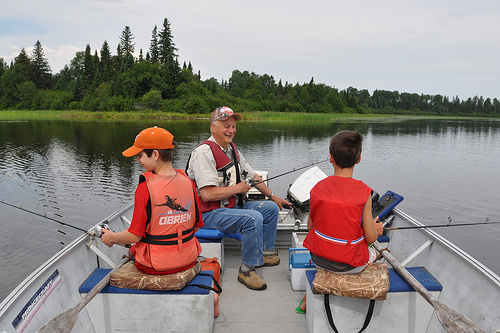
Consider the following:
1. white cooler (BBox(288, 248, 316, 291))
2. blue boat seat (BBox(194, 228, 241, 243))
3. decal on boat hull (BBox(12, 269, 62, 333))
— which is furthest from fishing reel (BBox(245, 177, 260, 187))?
decal on boat hull (BBox(12, 269, 62, 333))

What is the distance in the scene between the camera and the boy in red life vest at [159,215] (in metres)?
2.37

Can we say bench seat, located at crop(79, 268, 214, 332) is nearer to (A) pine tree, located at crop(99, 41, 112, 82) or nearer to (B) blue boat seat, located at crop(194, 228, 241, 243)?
(B) blue boat seat, located at crop(194, 228, 241, 243)

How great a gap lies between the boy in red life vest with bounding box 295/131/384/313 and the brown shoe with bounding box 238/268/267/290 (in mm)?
1027

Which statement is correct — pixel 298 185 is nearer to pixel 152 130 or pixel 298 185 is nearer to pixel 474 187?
pixel 152 130

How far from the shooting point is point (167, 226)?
2408 millimetres

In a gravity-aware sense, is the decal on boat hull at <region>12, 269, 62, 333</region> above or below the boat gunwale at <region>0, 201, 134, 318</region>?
below

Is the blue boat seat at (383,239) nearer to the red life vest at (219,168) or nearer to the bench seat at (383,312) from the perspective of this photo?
the bench seat at (383,312)

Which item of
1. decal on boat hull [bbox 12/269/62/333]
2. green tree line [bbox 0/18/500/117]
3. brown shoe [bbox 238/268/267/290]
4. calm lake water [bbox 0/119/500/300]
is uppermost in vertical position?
green tree line [bbox 0/18/500/117]

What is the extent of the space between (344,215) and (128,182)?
36.5 ft

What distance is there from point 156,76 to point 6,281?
6241 centimetres

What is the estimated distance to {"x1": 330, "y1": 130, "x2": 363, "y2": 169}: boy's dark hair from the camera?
7.74 ft

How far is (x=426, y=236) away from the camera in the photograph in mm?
3406

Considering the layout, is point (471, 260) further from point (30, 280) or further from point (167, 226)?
point (30, 280)

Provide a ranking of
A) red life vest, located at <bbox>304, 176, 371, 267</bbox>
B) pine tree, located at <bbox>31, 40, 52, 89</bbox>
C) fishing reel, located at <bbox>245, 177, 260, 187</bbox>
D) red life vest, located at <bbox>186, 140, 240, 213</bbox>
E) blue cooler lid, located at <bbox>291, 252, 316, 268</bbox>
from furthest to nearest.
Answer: pine tree, located at <bbox>31, 40, 52, 89</bbox> < fishing reel, located at <bbox>245, 177, 260, 187</bbox> < red life vest, located at <bbox>186, 140, 240, 213</bbox> < blue cooler lid, located at <bbox>291, 252, 316, 268</bbox> < red life vest, located at <bbox>304, 176, 371, 267</bbox>
